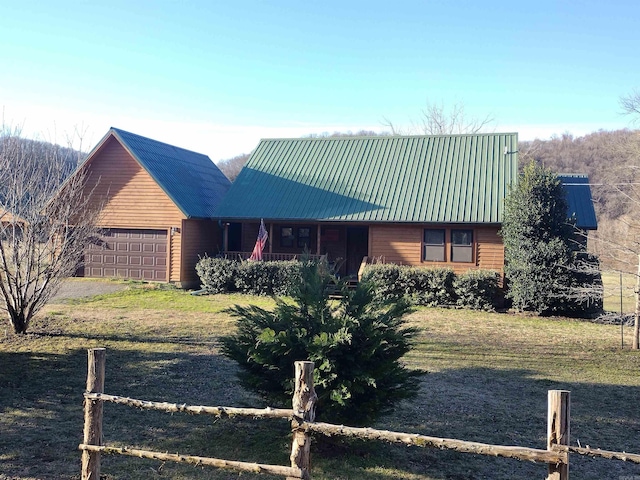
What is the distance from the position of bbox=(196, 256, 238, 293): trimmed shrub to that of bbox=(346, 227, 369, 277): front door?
200 inches

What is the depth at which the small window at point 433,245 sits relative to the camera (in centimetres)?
1998

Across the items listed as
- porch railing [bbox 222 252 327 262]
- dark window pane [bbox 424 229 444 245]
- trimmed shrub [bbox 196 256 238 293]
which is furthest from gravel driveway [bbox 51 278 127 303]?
dark window pane [bbox 424 229 444 245]

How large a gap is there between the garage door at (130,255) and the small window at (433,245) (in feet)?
34.0

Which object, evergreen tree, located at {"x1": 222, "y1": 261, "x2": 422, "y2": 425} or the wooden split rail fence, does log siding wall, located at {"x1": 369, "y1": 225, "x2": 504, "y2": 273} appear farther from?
the wooden split rail fence

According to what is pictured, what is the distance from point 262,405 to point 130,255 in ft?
55.8

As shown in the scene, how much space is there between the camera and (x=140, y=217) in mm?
21984

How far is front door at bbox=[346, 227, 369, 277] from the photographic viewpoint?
901 inches

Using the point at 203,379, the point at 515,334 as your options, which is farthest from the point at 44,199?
the point at 515,334

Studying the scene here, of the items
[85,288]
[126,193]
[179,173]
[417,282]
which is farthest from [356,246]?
[85,288]

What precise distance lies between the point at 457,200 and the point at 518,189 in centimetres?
275

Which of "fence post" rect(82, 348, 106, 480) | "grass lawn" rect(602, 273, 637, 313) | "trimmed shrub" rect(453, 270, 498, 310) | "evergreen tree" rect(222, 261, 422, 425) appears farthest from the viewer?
"trimmed shrub" rect(453, 270, 498, 310)

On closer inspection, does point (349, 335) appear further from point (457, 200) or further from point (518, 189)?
point (457, 200)

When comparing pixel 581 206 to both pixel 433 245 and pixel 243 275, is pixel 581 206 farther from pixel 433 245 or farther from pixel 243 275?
pixel 243 275

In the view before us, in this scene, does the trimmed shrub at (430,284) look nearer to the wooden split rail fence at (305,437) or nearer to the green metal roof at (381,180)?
the green metal roof at (381,180)
